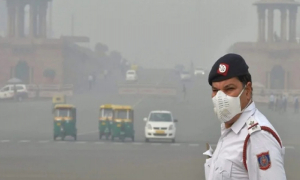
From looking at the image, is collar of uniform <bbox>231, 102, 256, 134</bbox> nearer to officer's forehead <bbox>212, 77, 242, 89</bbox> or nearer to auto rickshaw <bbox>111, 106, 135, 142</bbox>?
officer's forehead <bbox>212, 77, 242, 89</bbox>

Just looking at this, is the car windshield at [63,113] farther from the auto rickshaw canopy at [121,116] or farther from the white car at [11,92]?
the white car at [11,92]

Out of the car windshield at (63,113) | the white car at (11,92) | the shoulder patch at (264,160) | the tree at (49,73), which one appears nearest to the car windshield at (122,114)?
the car windshield at (63,113)

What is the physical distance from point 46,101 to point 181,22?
119ft

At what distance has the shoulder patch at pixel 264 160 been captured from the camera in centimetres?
307

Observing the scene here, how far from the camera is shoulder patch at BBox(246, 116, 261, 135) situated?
316cm

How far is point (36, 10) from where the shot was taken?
86.3m

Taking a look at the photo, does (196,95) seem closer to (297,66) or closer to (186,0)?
(297,66)

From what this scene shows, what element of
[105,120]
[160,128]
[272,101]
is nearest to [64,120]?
[105,120]

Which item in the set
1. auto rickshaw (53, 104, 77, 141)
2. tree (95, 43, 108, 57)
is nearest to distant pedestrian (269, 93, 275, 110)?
auto rickshaw (53, 104, 77, 141)

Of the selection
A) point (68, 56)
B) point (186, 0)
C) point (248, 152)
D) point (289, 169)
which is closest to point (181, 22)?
point (186, 0)

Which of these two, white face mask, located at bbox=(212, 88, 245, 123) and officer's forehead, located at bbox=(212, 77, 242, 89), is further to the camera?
officer's forehead, located at bbox=(212, 77, 242, 89)

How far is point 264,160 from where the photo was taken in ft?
10.1

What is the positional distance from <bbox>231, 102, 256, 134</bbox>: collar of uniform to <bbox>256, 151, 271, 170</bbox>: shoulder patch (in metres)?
0.20

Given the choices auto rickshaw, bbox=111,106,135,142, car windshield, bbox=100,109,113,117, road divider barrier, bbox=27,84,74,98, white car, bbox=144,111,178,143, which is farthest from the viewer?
road divider barrier, bbox=27,84,74,98
